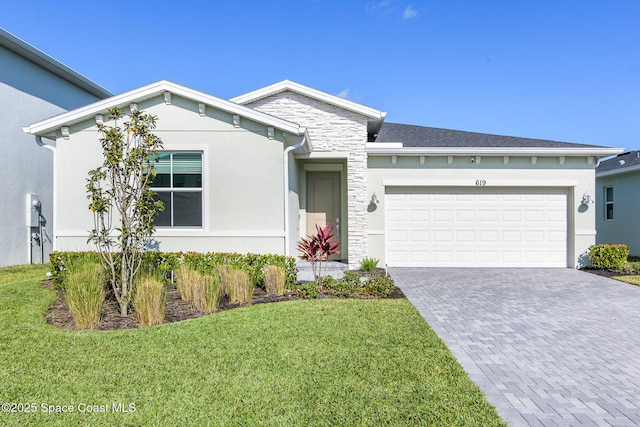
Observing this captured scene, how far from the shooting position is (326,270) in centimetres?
1096

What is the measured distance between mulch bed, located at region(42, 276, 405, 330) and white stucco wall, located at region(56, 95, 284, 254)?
149cm

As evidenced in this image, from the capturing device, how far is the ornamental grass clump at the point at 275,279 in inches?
314

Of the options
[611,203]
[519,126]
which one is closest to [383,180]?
[611,203]

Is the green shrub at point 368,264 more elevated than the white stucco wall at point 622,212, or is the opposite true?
the white stucco wall at point 622,212

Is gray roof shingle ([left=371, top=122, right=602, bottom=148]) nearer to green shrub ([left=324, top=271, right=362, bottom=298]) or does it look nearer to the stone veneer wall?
the stone veneer wall

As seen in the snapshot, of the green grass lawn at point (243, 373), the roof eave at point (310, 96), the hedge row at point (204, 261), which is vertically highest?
the roof eave at point (310, 96)

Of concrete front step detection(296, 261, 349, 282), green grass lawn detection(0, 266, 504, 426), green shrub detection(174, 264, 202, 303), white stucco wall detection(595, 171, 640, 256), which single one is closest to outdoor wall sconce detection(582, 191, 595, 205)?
white stucco wall detection(595, 171, 640, 256)

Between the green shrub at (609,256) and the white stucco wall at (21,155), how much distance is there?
60.1 feet

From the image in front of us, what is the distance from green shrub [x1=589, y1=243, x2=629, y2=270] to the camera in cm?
1142

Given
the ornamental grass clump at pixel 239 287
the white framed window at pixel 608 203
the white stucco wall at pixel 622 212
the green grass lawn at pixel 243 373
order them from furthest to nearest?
the white framed window at pixel 608 203
the white stucco wall at pixel 622 212
the ornamental grass clump at pixel 239 287
the green grass lawn at pixel 243 373

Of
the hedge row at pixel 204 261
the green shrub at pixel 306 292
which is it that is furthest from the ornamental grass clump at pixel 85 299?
the green shrub at pixel 306 292

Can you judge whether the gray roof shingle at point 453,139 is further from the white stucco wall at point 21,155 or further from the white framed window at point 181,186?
the white stucco wall at point 21,155

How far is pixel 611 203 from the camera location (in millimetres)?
16906

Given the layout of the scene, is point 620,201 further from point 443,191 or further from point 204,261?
point 204,261
